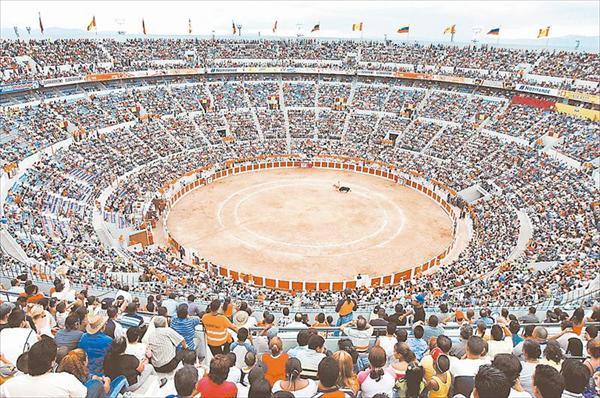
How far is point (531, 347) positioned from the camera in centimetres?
774

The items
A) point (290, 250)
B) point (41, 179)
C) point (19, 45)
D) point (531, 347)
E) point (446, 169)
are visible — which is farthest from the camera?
point (19, 45)

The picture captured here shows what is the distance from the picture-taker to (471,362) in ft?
25.3

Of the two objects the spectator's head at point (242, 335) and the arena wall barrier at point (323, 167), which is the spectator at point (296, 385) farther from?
the arena wall barrier at point (323, 167)

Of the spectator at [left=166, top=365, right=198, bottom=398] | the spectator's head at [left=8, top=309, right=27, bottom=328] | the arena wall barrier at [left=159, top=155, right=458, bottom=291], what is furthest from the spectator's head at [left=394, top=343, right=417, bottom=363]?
the arena wall barrier at [left=159, top=155, right=458, bottom=291]

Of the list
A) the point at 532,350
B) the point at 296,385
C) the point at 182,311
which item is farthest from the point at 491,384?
the point at 182,311

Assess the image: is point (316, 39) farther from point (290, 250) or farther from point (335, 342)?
point (335, 342)

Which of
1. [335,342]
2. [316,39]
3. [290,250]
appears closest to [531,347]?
[335,342]

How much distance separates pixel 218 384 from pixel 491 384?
3.82 meters

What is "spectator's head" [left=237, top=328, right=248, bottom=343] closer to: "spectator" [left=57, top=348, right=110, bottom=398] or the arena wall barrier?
"spectator" [left=57, top=348, right=110, bottom=398]

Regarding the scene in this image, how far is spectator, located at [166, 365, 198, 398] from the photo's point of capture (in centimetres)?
620

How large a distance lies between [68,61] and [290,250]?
4584cm

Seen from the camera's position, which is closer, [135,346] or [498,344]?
[135,346]

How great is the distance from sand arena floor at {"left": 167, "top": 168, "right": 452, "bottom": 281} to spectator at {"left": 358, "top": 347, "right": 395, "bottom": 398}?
2719 cm

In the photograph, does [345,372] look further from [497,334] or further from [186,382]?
[497,334]
